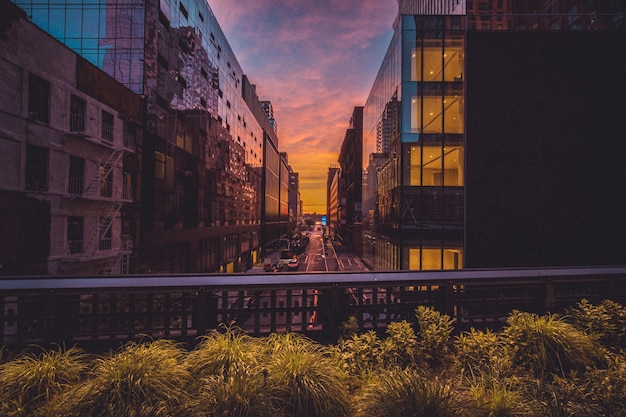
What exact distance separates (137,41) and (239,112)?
24.8m

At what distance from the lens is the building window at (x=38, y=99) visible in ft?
45.9

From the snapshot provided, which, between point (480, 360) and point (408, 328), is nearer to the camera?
point (480, 360)

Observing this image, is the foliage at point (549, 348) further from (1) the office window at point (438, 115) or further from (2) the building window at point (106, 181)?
(2) the building window at point (106, 181)

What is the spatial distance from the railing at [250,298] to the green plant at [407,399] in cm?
163

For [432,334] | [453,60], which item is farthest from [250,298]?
[453,60]

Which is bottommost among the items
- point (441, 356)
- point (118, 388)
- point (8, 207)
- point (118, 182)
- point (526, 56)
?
point (441, 356)

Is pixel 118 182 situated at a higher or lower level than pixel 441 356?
higher

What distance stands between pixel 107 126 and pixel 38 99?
3.98 m

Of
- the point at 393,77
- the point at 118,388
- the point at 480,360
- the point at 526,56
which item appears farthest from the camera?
the point at 393,77

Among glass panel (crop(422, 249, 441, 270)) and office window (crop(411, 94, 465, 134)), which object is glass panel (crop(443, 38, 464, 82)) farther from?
glass panel (crop(422, 249, 441, 270))

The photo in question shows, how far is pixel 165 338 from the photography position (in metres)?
4.45

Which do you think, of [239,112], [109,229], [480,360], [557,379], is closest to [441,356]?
[480,360]

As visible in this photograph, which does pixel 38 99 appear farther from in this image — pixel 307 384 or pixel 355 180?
pixel 355 180

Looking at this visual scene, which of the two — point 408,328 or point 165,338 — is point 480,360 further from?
point 165,338
